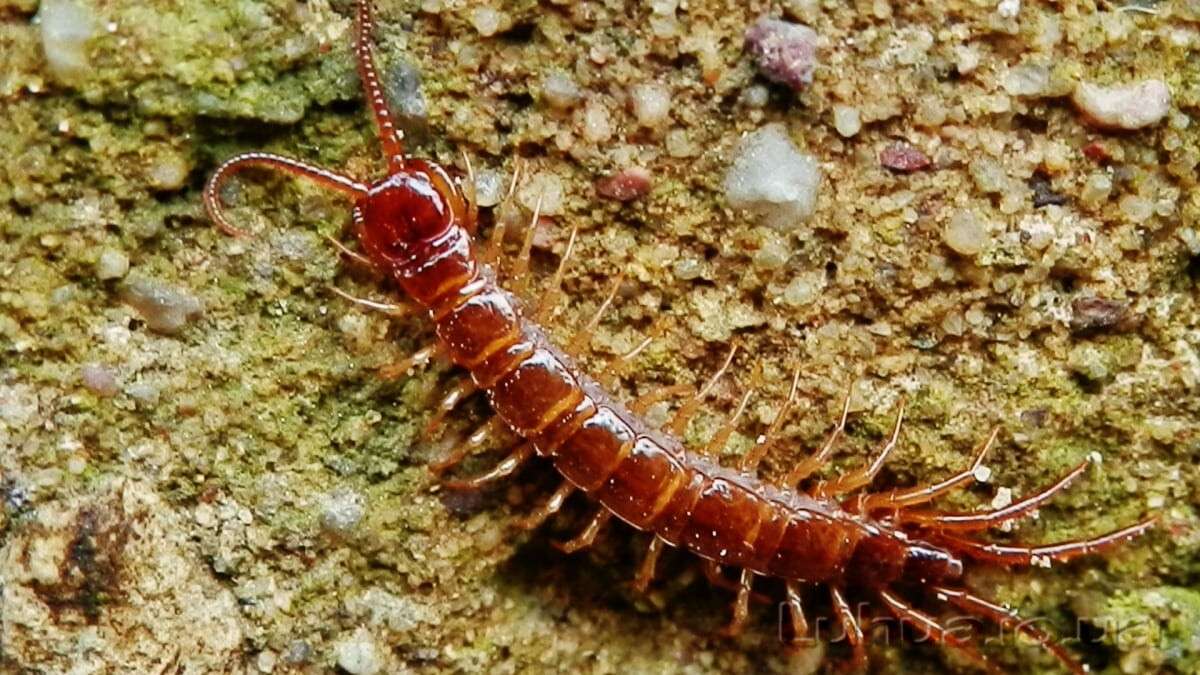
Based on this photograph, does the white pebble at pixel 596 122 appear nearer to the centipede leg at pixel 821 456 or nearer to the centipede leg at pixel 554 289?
the centipede leg at pixel 554 289

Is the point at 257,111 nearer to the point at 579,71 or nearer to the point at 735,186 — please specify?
the point at 579,71

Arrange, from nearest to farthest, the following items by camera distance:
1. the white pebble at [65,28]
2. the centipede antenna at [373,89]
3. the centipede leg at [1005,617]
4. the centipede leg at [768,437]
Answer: the white pebble at [65,28]
the centipede antenna at [373,89]
the centipede leg at [768,437]
the centipede leg at [1005,617]

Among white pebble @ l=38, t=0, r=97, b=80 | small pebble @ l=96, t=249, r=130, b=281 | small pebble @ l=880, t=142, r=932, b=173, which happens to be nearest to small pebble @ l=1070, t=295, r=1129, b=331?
small pebble @ l=880, t=142, r=932, b=173

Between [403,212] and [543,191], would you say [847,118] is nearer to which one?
[543,191]

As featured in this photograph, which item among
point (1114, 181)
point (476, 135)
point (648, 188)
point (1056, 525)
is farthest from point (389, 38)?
point (1056, 525)

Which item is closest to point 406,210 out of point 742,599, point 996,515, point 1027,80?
point 742,599

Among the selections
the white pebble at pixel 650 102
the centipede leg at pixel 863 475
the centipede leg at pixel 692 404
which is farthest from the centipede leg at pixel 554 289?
the centipede leg at pixel 863 475
